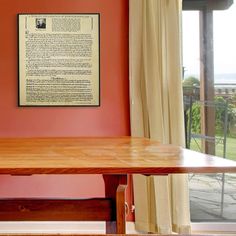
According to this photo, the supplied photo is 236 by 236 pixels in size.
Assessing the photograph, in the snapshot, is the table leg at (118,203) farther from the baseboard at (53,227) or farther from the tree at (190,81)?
the tree at (190,81)

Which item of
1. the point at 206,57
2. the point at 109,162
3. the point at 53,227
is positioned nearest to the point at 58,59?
the point at 206,57

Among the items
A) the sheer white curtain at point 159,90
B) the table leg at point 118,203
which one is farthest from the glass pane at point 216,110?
the table leg at point 118,203

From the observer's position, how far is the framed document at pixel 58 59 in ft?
9.14

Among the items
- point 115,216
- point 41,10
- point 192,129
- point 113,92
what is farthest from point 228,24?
point 115,216

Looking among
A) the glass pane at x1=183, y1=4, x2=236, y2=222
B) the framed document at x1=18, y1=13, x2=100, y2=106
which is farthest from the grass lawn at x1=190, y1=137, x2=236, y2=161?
the framed document at x1=18, y1=13, x2=100, y2=106

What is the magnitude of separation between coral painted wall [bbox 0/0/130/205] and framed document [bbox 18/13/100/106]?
0.06m

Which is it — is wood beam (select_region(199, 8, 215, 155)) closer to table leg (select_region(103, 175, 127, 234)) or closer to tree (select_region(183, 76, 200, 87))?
tree (select_region(183, 76, 200, 87))

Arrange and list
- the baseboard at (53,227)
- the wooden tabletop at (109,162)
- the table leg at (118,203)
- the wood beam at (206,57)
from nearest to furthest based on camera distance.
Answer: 1. the wooden tabletop at (109,162)
2. the table leg at (118,203)
3. the baseboard at (53,227)
4. the wood beam at (206,57)

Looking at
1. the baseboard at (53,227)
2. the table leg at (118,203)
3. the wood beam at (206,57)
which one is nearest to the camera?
the table leg at (118,203)

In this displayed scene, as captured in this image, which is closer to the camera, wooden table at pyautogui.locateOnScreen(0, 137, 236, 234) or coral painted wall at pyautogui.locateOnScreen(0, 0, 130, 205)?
wooden table at pyautogui.locateOnScreen(0, 137, 236, 234)

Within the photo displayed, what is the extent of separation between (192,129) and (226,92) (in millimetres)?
426

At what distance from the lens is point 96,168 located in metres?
1.09

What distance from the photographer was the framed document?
9.14 ft

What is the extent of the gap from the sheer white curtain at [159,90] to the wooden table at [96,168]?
3.40 ft
